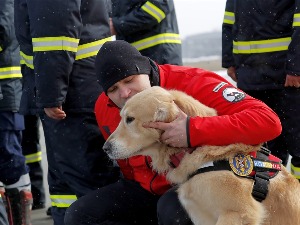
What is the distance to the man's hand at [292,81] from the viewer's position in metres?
4.26

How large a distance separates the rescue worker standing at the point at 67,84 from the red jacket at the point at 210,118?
1.16 ft

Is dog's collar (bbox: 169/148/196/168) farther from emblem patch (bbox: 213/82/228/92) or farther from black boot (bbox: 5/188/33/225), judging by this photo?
black boot (bbox: 5/188/33/225)

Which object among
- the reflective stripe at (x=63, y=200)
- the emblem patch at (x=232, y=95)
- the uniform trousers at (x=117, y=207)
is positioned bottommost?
the reflective stripe at (x=63, y=200)

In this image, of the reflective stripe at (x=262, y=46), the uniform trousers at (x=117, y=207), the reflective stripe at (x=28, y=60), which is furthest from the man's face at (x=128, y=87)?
the reflective stripe at (x=262, y=46)

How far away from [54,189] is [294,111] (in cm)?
181

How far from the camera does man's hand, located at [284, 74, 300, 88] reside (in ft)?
14.0

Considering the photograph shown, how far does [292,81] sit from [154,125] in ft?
5.33

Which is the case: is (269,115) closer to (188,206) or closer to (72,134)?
(188,206)

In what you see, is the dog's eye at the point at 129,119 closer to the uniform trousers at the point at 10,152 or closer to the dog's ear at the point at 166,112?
the dog's ear at the point at 166,112

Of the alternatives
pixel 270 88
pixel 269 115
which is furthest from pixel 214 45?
pixel 269 115

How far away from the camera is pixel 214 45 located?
979 inches

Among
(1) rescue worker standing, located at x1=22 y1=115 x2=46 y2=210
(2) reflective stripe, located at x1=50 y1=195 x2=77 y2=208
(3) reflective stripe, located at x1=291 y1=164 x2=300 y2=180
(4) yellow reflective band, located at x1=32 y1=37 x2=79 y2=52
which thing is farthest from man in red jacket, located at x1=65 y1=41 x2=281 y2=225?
(1) rescue worker standing, located at x1=22 y1=115 x2=46 y2=210

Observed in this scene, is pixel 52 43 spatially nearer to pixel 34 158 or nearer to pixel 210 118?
pixel 210 118

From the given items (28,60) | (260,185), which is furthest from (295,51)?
(28,60)
